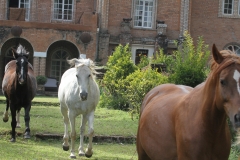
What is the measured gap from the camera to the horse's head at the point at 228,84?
5.05m

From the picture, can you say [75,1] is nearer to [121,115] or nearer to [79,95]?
[121,115]

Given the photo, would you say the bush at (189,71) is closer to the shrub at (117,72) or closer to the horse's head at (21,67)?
the horse's head at (21,67)

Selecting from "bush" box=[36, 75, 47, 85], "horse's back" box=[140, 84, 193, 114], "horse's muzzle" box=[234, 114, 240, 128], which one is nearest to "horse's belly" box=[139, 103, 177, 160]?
"horse's back" box=[140, 84, 193, 114]

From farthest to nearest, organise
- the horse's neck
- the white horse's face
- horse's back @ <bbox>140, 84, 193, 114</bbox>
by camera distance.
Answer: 1. the white horse's face
2. horse's back @ <bbox>140, 84, 193, 114</bbox>
3. the horse's neck

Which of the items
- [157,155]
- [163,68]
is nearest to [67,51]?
[163,68]

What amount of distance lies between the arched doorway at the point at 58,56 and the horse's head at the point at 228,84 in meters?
33.5

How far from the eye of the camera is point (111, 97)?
24.6m

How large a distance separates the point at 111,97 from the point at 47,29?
13090mm

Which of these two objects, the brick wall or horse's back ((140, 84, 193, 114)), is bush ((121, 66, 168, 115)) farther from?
the brick wall

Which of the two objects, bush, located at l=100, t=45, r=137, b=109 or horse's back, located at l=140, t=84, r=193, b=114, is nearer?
horse's back, located at l=140, t=84, r=193, b=114

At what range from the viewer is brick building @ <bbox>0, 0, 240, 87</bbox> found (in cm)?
3647

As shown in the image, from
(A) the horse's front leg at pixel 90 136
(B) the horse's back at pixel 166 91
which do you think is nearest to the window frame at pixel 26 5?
(A) the horse's front leg at pixel 90 136

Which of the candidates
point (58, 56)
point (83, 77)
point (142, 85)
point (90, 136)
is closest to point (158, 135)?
point (83, 77)

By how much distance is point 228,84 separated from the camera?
17.1ft
